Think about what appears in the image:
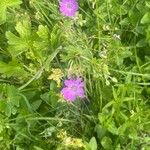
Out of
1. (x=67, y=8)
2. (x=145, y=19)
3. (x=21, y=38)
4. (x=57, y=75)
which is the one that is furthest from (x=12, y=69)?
(x=145, y=19)

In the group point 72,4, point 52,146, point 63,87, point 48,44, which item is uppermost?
point 72,4

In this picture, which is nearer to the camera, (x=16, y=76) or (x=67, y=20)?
(x=67, y=20)

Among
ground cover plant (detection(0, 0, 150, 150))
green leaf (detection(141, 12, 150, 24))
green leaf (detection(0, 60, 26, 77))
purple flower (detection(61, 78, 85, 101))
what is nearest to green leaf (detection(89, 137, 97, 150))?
ground cover plant (detection(0, 0, 150, 150))

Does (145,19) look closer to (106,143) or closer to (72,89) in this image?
(72,89)

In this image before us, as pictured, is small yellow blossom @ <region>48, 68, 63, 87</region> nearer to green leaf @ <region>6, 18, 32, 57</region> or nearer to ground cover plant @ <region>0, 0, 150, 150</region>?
ground cover plant @ <region>0, 0, 150, 150</region>

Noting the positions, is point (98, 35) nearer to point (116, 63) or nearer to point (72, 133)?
point (116, 63)

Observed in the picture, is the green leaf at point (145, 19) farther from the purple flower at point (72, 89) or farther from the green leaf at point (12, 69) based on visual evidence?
the green leaf at point (12, 69)

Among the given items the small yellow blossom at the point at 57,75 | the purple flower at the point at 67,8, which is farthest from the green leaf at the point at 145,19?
the small yellow blossom at the point at 57,75

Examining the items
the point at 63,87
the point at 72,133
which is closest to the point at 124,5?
the point at 63,87
